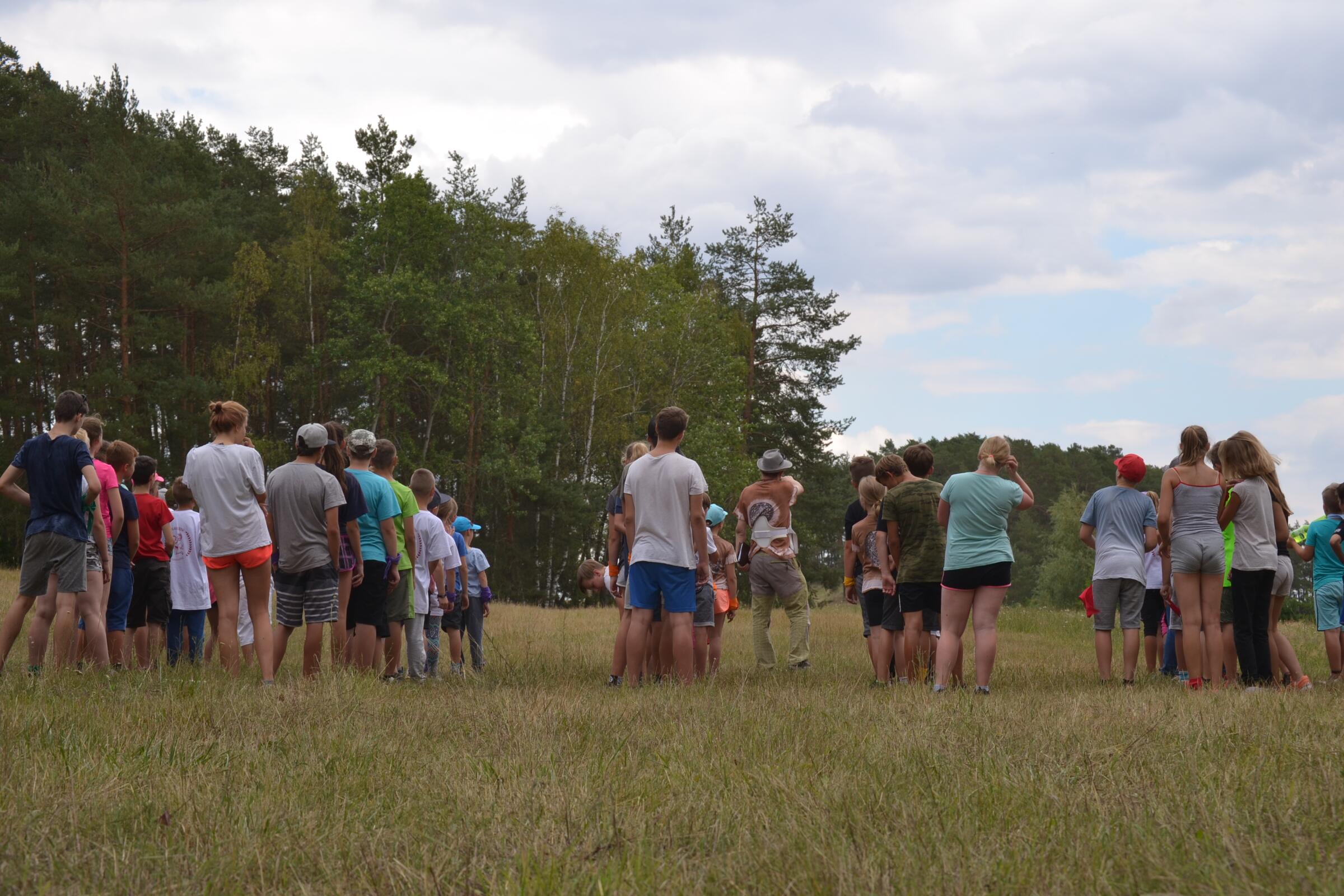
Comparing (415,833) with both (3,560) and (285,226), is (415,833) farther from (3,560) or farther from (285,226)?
(285,226)

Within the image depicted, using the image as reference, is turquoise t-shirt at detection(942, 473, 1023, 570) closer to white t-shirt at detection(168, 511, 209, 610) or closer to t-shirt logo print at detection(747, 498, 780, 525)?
t-shirt logo print at detection(747, 498, 780, 525)

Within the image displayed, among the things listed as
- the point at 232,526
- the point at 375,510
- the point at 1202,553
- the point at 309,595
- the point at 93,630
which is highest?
the point at 375,510

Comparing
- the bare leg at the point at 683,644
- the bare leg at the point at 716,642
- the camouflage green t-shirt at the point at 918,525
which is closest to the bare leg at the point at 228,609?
the bare leg at the point at 683,644

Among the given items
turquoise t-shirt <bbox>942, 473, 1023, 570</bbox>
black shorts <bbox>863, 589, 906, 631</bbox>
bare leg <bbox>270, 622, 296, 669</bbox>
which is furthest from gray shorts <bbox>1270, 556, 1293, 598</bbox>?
bare leg <bbox>270, 622, 296, 669</bbox>

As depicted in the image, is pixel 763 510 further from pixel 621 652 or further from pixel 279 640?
pixel 279 640

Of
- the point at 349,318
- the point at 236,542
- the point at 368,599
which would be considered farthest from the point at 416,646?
the point at 349,318

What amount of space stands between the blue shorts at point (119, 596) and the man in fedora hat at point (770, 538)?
16.3 ft

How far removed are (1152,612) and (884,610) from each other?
3.26m

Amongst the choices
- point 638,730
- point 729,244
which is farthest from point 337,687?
point 729,244

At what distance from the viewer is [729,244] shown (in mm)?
53844

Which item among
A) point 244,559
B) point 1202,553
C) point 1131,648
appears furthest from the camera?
point 1131,648

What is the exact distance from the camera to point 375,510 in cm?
905

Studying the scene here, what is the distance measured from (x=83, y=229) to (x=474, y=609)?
85.7 feet

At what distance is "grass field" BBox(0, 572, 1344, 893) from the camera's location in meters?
3.26
